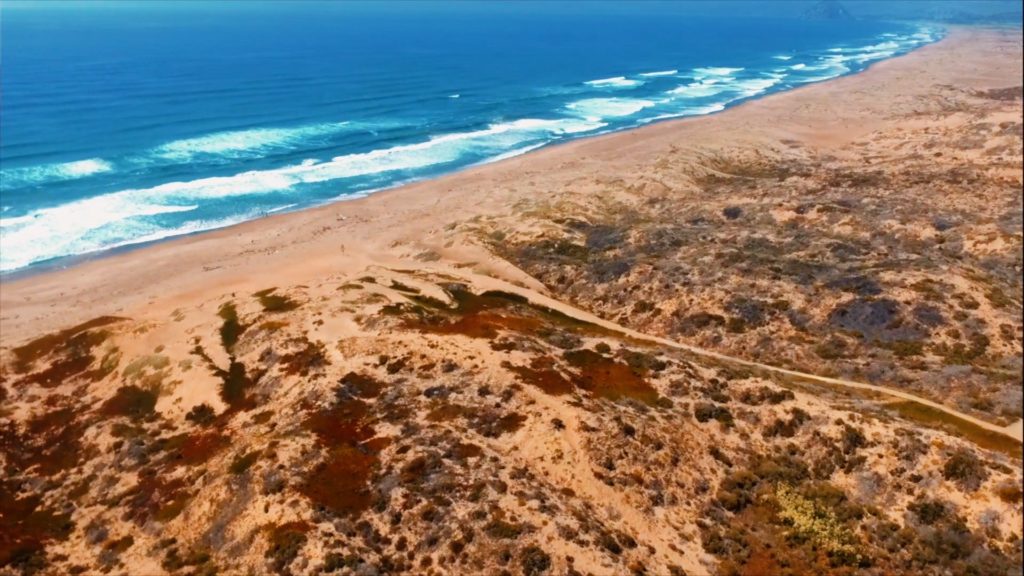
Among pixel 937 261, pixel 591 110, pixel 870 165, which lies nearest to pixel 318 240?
pixel 937 261

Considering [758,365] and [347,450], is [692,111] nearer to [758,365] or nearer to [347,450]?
[758,365]

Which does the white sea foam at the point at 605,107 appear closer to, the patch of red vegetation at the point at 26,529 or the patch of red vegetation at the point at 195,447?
the patch of red vegetation at the point at 195,447

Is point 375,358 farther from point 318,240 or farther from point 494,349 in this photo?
point 318,240

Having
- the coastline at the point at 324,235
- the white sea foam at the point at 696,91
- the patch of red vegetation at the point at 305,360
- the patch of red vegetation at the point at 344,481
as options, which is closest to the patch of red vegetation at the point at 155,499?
the patch of red vegetation at the point at 344,481

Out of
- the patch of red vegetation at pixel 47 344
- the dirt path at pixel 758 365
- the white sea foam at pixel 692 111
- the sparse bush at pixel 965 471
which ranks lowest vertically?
the white sea foam at pixel 692 111

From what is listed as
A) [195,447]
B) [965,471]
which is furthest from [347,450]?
[965,471]

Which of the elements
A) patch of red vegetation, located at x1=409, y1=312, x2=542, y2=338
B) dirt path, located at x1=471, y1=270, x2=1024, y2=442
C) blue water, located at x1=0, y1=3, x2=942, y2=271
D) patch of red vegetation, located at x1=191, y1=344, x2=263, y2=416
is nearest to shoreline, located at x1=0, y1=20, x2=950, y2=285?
blue water, located at x1=0, y1=3, x2=942, y2=271
